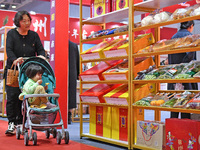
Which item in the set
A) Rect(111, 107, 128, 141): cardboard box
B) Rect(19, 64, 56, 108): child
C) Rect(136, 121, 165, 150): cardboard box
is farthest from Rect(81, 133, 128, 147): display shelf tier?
Rect(19, 64, 56, 108): child

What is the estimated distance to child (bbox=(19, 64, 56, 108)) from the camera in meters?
4.25

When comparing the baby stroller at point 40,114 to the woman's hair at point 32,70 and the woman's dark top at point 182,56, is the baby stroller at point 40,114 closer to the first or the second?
the woman's hair at point 32,70

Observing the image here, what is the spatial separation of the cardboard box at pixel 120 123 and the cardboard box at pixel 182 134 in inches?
32.3

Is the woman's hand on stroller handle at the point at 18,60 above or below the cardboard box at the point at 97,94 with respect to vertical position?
above

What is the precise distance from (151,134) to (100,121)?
110 centimetres

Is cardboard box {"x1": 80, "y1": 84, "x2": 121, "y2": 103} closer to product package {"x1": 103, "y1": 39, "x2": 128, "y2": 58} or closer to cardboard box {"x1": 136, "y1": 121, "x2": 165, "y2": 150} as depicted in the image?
product package {"x1": 103, "y1": 39, "x2": 128, "y2": 58}

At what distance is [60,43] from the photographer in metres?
5.73

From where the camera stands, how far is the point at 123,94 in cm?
407

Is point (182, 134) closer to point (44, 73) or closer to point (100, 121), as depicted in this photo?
point (100, 121)

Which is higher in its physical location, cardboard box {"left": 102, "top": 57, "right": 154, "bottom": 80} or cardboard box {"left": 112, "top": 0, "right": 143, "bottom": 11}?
cardboard box {"left": 112, "top": 0, "right": 143, "bottom": 11}

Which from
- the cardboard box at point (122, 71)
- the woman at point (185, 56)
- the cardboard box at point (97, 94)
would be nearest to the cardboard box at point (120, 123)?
the cardboard box at point (97, 94)

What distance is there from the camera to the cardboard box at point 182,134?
3.14 metres

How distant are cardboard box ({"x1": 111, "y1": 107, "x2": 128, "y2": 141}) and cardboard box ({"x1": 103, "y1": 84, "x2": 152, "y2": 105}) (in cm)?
16

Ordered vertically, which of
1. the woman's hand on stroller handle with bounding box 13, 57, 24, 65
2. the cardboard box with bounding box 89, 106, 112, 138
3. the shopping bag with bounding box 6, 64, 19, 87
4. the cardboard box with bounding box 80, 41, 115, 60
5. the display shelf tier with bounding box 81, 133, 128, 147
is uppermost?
the cardboard box with bounding box 80, 41, 115, 60
